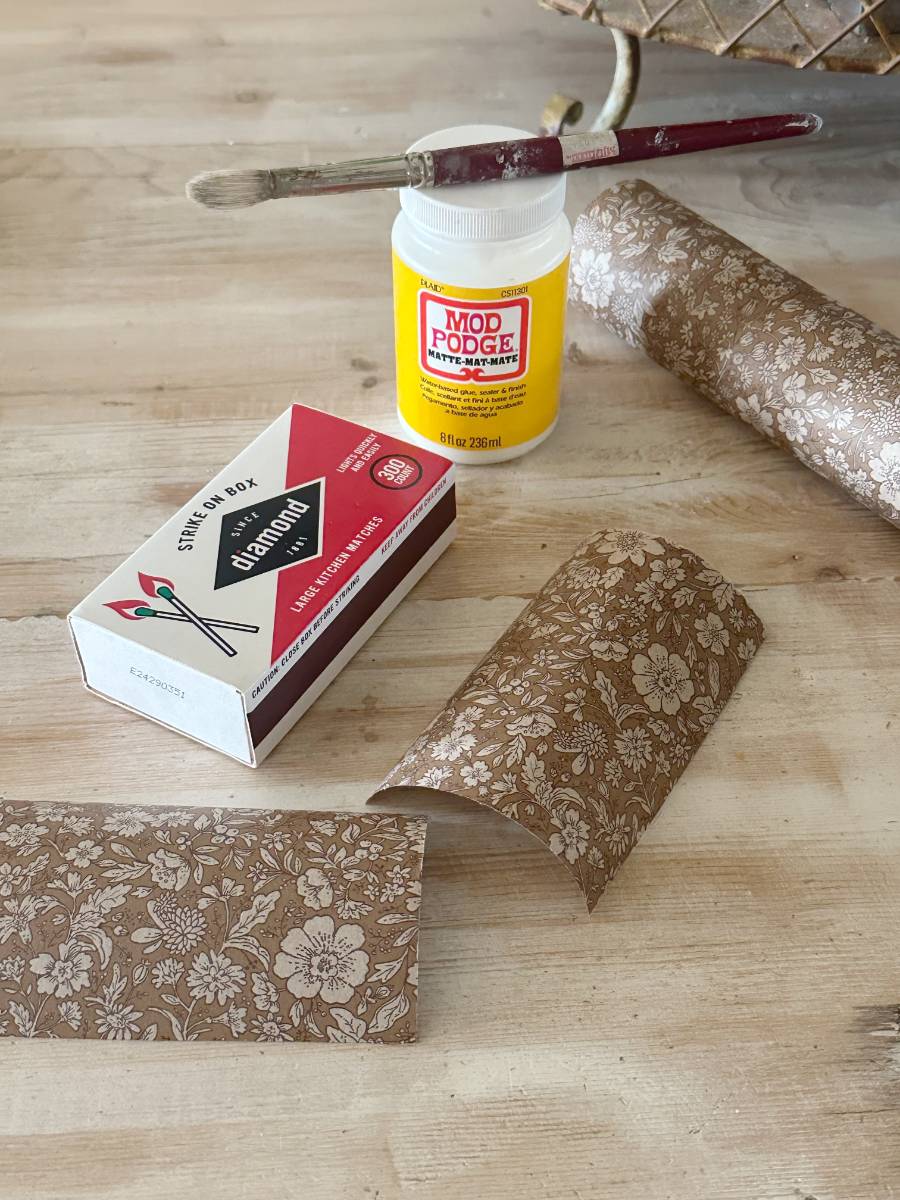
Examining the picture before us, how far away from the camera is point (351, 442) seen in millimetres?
718

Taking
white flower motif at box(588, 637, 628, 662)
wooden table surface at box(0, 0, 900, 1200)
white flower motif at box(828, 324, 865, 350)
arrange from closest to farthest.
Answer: wooden table surface at box(0, 0, 900, 1200), white flower motif at box(588, 637, 628, 662), white flower motif at box(828, 324, 865, 350)

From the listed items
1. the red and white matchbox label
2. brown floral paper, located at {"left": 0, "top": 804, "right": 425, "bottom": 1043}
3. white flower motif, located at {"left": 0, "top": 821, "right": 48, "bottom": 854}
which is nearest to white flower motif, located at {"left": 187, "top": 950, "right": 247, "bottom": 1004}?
brown floral paper, located at {"left": 0, "top": 804, "right": 425, "bottom": 1043}

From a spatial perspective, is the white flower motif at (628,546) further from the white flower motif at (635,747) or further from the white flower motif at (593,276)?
the white flower motif at (593,276)

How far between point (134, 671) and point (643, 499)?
0.35 meters

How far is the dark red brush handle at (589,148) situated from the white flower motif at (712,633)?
27 cm

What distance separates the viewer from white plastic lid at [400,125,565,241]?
2.23 ft

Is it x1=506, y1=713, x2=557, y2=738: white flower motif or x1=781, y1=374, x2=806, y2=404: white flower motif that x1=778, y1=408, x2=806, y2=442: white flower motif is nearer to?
x1=781, y1=374, x2=806, y2=404: white flower motif

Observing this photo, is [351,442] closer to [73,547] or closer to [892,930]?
[73,547]

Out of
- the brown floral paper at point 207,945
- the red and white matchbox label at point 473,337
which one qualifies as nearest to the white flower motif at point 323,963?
the brown floral paper at point 207,945

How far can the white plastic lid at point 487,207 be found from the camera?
68cm

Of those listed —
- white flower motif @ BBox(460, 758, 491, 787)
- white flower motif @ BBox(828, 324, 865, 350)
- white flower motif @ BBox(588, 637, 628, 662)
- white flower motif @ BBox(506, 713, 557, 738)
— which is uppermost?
white flower motif @ BBox(828, 324, 865, 350)

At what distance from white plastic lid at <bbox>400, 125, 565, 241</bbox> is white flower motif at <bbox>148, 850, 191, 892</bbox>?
1.22ft

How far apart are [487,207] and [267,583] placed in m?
0.24

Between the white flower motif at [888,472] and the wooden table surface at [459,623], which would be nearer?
the wooden table surface at [459,623]
